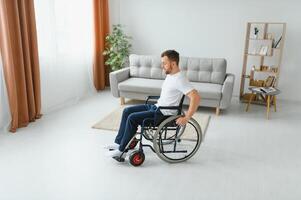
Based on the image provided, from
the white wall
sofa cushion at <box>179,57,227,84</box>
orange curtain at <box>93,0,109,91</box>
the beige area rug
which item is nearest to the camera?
the beige area rug

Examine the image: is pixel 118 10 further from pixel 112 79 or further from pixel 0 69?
pixel 0 69

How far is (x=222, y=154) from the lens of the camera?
2.75m

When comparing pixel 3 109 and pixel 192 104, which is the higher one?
pixel 192 104

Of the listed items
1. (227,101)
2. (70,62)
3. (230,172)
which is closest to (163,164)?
(230,172)

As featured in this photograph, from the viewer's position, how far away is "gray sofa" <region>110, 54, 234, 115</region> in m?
3.82

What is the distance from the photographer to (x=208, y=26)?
15.5 ft

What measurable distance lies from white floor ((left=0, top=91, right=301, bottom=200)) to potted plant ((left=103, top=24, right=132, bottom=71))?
1.67 m

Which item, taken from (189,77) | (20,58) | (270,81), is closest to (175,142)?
(189,77)

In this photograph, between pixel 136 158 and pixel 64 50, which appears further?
pixel 64 50

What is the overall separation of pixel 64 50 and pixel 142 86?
1.34m

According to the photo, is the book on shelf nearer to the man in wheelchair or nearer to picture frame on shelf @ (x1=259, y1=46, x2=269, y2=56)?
picture frame on shelf @ (x1=259, y1=46, x2=269, y2=56)

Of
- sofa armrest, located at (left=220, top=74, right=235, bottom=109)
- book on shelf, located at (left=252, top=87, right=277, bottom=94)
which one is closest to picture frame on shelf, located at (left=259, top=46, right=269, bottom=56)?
book on shelf, located at (left=252, top=87, right=277, bottom=94)

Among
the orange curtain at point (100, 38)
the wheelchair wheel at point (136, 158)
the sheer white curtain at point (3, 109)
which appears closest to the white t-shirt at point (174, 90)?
the wheelchair wheel at point (136, 158)

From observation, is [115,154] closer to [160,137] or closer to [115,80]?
[160,137]
